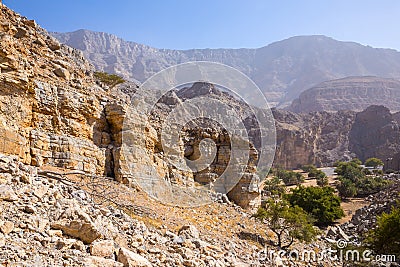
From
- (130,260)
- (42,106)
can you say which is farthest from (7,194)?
(42,106)

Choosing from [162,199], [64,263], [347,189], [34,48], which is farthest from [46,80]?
[347,189]

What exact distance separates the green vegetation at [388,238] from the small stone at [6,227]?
14.4 m

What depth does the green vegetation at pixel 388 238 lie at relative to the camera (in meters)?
13.1

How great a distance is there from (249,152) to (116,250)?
55.9 ft

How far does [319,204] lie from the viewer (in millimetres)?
28312

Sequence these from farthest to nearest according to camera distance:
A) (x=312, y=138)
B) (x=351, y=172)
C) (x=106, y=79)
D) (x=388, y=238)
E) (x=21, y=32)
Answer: (x=312, y=138)
(x=351, y=172)
(x=106, y=79)
(x=388, y=238)
(x=21, y=32)

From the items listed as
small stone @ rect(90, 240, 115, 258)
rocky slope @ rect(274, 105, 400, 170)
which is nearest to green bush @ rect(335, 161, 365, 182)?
rocky slope @ rect(274, 105, 400, 170)

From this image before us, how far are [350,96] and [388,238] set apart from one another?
166 meters

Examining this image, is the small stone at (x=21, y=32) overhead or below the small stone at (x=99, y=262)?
overhead

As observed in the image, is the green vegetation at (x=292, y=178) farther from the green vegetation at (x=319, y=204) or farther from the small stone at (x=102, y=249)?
the small stone at (x=102, y=249)

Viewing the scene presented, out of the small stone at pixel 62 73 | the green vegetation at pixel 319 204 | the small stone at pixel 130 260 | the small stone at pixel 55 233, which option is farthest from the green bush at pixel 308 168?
the small stone at pixel 55 233

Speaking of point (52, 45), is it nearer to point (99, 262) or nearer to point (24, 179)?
point (24, 179)

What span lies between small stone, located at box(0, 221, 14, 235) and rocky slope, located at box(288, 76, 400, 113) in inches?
6286

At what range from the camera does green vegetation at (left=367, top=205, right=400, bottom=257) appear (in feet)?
43.0
